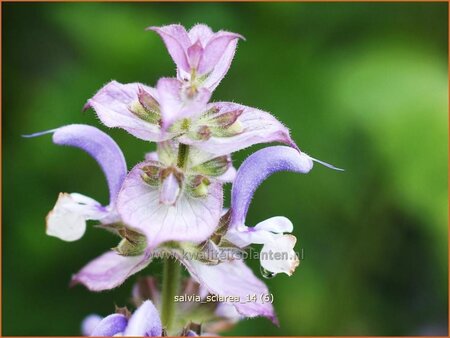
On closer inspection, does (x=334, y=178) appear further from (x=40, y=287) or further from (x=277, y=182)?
(x=40, y=287)

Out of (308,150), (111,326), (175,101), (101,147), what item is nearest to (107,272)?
(111,326)

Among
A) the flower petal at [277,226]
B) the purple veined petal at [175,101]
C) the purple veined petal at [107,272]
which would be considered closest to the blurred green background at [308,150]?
the purple veined petal at [107,272]

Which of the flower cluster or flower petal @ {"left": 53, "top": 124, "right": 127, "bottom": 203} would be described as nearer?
the flower cluster

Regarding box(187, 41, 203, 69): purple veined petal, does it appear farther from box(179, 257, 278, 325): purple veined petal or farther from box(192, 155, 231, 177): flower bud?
box(179, 257, 278, 325): purple veined petal

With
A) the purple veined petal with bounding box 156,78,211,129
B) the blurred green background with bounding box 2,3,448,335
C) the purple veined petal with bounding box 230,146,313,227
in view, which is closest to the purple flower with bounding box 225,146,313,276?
the purple veined petal with bounding box 230,146,313,227

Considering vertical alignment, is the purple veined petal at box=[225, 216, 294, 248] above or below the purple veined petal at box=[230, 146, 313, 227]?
below

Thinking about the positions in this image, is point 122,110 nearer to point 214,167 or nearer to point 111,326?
point 214,167
